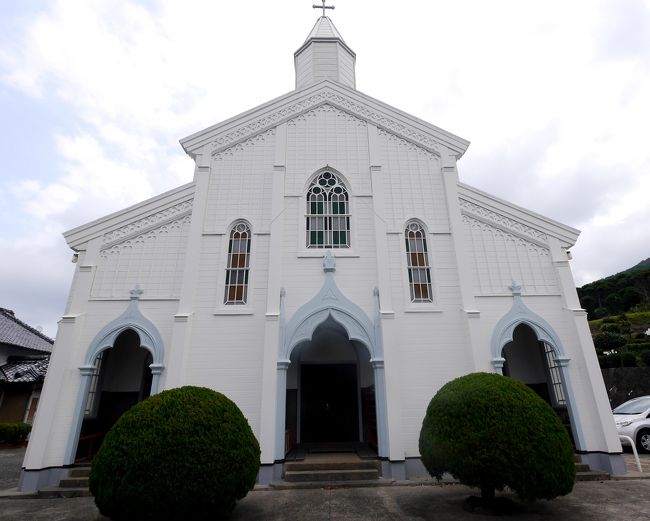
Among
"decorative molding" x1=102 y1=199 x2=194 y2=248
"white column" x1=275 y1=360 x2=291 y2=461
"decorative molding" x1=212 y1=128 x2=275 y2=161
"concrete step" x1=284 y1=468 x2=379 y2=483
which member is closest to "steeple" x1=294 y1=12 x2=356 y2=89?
"decorative molding" x1=212 y1=128 x2=275 y2=161

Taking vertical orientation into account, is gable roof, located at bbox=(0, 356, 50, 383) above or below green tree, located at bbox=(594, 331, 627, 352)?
below

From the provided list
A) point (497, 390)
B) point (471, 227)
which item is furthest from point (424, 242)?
point (497, 390)

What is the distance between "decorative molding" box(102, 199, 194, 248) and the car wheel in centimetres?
1648

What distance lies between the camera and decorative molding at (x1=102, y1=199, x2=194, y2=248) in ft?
38.5

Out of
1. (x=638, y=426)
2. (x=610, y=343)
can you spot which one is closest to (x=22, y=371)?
(x=638, y=426)

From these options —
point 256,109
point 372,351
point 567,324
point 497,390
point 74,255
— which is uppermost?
point 256,109

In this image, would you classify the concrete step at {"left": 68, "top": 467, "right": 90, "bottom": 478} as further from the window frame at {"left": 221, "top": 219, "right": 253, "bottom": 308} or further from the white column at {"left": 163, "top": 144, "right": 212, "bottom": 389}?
the window frame at {"left": 221, "top": 219, "right": 253, "bottom": 308}

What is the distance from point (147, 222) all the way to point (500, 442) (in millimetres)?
10896

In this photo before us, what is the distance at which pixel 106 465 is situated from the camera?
598 centimetres

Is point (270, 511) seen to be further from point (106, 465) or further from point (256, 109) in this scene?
point (256, 109)

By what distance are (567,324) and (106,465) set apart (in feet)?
37.9

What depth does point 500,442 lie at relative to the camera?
635 centimetres

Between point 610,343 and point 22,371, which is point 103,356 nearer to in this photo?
point 22,371

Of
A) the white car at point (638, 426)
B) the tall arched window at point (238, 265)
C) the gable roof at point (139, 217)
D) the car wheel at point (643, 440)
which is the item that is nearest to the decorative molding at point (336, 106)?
the gable roof at point (139, 217)
